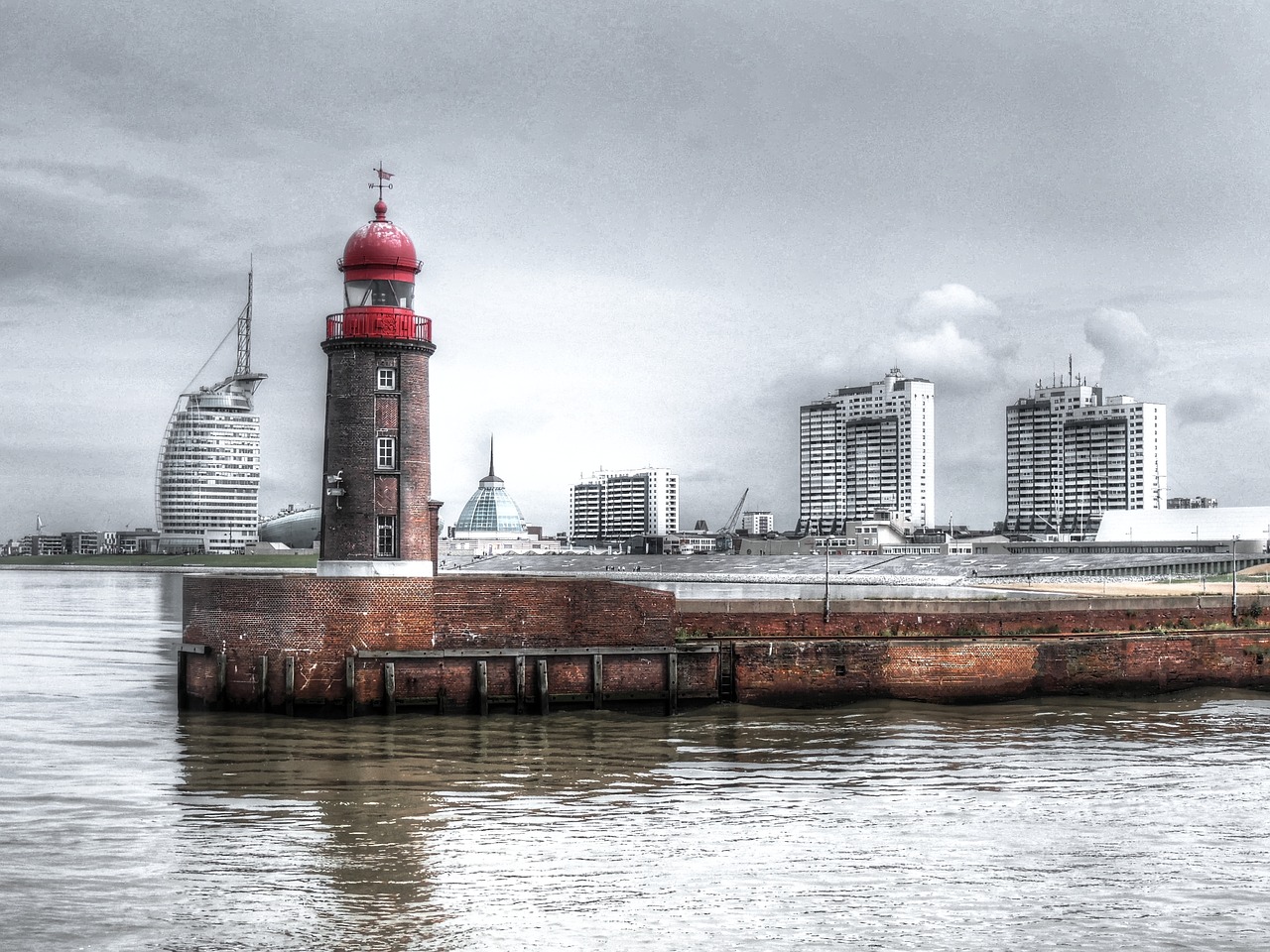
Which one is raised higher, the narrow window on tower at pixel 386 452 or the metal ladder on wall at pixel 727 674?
the narrow window on tower at pixel 386 452

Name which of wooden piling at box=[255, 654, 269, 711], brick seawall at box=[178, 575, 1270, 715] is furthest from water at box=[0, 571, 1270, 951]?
brick seawall at box=[178, 575, 1270, 715]

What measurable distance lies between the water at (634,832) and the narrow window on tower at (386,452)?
725 cm

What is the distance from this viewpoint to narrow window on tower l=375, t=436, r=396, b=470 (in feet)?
113

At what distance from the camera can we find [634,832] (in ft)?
65.4

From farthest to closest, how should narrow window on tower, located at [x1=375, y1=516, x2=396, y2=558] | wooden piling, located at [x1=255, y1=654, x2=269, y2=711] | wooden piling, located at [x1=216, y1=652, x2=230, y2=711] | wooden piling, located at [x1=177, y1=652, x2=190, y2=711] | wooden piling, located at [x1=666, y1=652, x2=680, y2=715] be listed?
narrow window on tower, located at [x1=375, y1=516, x2=396, y2=558], wooden piling, located at [x1=177, y1=652, x2=190, y2=711], wooden piling, located at [x1=666, y1=652, x2=680, y2=715], wooden piling, located at [x1=216, y1=652, x2=230, y2=711], wooden piling, located at [x1=255, y1=654, x2=269, y2=711]

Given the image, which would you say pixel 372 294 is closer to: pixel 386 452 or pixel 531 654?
pixel 386 452

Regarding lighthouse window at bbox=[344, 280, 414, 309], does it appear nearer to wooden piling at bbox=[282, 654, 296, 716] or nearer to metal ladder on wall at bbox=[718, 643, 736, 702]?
wooden piling at bbox=[282, 654, 296, 716]

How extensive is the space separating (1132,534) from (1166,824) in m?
114

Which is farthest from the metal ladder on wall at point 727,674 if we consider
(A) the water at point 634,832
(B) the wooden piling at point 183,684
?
(B) the wooden piling at point 183,684

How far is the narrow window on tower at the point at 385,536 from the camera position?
34.1 metres

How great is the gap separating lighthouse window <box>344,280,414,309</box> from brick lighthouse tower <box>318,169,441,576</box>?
3 cm

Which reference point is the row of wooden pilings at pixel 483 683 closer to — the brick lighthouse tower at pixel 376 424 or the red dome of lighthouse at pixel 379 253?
the brick lighthouse tower at pixel 376 424

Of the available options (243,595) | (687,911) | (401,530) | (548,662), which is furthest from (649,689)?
(687,911)

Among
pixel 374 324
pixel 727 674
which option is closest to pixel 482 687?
pixel 727 674
